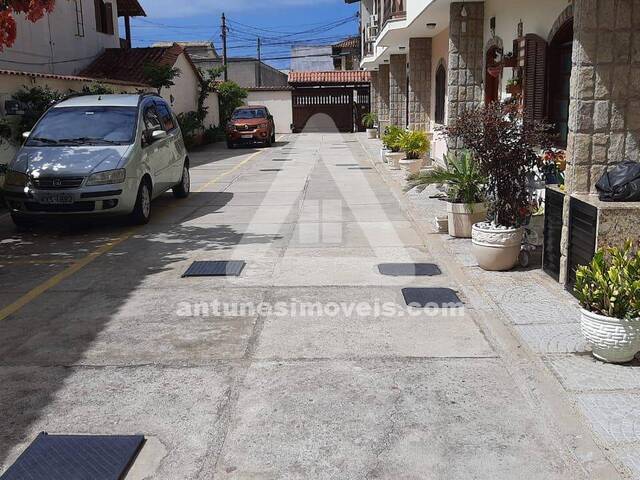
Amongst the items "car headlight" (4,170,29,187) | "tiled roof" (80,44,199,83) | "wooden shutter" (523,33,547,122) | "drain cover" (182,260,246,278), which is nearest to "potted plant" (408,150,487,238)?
"wooden shutter" (523,33,547,122)

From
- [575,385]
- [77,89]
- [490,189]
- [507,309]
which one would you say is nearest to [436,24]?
[77,89]

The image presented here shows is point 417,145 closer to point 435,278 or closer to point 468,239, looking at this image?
point 468,239

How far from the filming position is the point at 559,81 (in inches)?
371

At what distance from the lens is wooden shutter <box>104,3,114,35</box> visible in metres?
25.2

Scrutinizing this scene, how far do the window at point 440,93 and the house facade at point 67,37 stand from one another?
9824 millimetres

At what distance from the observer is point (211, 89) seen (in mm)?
31766

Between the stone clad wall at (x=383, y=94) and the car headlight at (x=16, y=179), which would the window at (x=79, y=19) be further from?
the car headlight at (x=16, y=179)

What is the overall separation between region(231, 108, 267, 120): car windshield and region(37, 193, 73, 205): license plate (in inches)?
761

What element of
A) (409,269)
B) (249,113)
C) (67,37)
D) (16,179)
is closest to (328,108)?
(249,113)

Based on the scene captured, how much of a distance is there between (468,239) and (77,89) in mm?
11553

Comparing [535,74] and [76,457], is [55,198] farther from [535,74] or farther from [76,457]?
[535,74]

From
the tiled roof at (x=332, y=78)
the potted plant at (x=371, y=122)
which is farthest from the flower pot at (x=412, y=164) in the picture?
the tiled roof at (x=332, y=78)

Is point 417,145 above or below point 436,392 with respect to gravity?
above

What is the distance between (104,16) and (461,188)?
68.7ft
